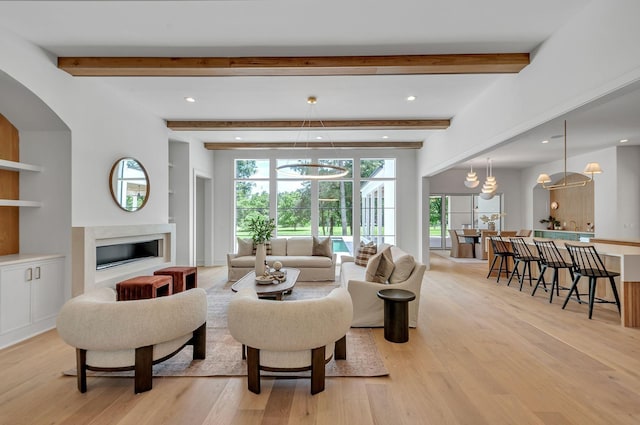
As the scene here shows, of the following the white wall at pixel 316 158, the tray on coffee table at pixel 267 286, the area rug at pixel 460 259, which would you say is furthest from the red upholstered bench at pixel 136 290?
the area rug at pixel 460 259

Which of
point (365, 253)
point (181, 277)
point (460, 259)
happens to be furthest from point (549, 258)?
point (181, 277)

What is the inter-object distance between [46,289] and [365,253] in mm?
4510

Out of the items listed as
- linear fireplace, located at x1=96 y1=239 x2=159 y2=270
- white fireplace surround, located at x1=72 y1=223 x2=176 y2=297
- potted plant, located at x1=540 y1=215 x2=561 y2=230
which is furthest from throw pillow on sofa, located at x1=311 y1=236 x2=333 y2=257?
potted plant, located at x1=540 y1=215 x2=561 y2=230

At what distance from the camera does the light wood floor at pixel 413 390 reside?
2.09 metres

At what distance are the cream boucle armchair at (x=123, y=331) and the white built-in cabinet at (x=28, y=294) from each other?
1.48 m

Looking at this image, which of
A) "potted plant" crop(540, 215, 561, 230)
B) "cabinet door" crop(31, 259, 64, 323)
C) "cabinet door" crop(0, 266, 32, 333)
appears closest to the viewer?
"cabinet door" crop(0, 266, 32, 333)

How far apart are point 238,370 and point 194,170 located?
5.45 metres

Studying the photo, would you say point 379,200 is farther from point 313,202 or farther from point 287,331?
point 287,331

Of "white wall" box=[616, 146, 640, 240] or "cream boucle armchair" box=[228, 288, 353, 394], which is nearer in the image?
"cream boucle armchair" box=[228, 288, 353, 394]

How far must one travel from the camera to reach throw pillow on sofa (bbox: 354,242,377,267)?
5.58m

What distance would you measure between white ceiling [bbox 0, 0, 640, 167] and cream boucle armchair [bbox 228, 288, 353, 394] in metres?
2.49

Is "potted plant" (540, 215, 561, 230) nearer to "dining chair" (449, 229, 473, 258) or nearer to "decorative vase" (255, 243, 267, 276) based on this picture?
"dining chair" (449, 229, 473, 258)

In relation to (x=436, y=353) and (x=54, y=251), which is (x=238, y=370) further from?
(x=54, y=251)

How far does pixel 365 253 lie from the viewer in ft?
18.6
